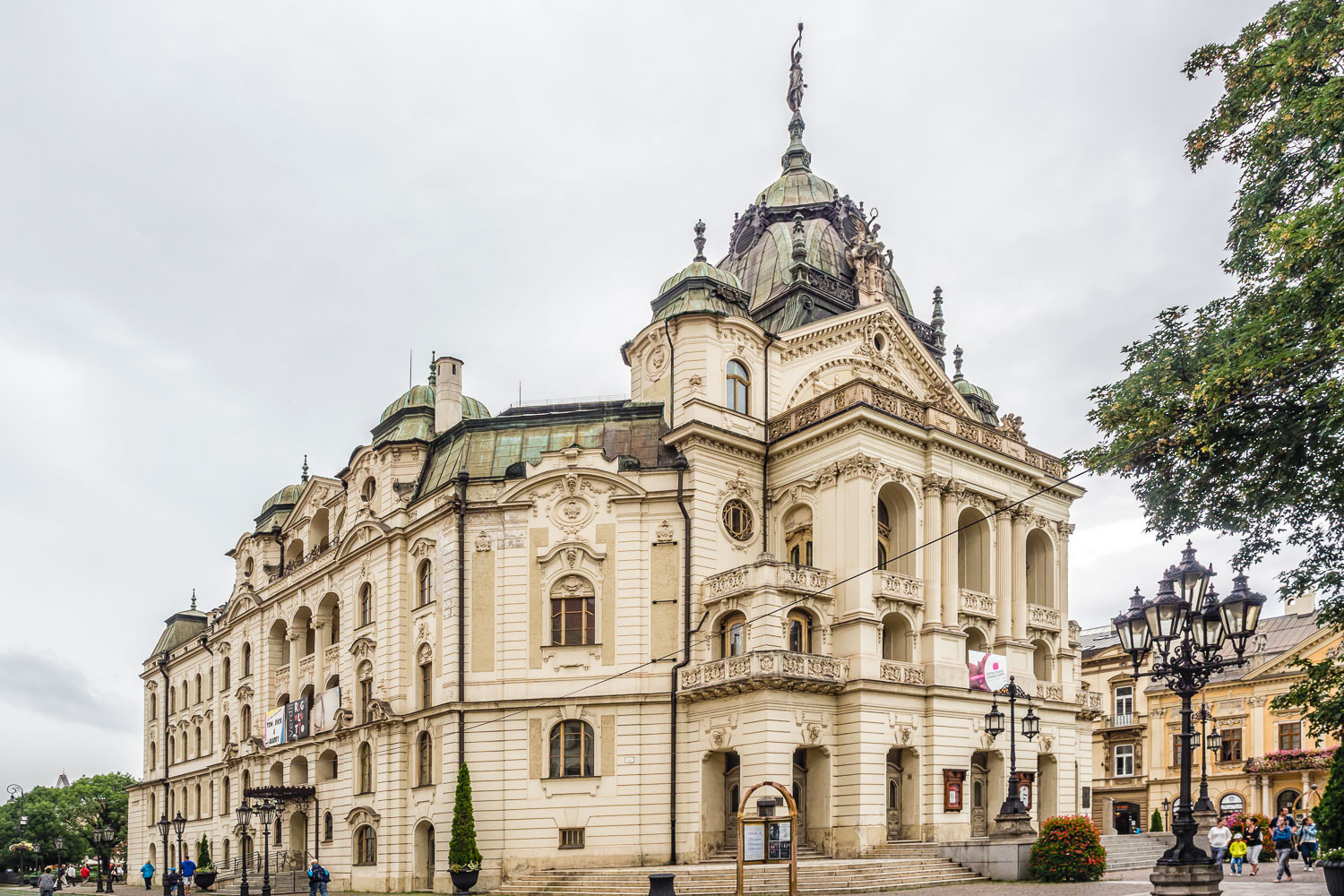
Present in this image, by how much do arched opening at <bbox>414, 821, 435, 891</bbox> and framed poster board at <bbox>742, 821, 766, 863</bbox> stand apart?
14.3 metres

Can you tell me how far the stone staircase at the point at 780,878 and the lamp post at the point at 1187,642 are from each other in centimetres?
1299

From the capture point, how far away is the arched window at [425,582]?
40.0 meters

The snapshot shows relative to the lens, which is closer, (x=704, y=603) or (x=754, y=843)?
(x=754, y=843)

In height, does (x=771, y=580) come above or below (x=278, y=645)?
above

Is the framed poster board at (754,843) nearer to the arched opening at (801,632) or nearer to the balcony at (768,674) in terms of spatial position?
the balcony at (768,674)

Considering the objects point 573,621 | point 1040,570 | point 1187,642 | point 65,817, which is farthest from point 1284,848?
point 65,817

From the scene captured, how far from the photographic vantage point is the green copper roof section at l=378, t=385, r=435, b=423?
45.0 meters

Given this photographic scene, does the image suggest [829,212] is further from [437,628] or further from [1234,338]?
[1234,338]

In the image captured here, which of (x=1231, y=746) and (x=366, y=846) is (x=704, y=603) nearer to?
(x=366, y=846)

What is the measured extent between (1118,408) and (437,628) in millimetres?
25377

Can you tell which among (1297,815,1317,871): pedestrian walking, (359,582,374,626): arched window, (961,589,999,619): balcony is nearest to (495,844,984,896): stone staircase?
(961,589,999,619): balcony

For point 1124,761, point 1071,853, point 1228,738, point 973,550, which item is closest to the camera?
point 1071,853

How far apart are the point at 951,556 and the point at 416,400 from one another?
810 inches

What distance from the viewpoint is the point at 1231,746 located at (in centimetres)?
6025
